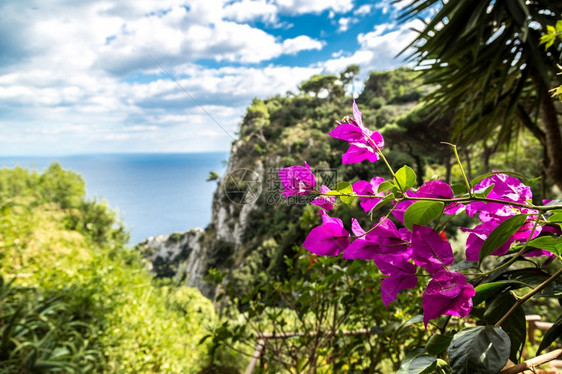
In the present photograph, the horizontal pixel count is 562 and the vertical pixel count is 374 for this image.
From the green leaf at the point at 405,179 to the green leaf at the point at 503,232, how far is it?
0.07 metres

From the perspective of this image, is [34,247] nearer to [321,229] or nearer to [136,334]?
[136,334]

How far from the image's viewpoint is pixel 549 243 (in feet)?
0.77

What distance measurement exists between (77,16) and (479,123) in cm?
317

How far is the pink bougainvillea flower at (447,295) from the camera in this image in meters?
0.21

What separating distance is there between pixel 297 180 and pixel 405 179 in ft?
0.31

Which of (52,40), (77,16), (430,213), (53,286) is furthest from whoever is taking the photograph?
(52,40)

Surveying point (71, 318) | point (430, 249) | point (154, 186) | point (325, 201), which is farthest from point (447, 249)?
point (154, 186)

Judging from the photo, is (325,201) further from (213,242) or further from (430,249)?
(213,242)

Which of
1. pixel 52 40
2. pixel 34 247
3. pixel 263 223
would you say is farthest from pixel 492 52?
pixel 263 223

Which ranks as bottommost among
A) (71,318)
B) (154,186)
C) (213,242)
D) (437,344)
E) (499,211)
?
(213,242)

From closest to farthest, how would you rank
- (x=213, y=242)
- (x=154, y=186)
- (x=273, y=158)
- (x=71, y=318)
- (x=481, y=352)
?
(x=481, y=352), (x=71, y=318), (x=273, y=158), (x=213, y=242), (x=154, y=186)

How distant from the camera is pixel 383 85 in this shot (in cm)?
1747

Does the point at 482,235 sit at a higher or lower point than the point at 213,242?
higher

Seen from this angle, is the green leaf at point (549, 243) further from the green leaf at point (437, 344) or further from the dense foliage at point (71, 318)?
the dense foliage at point (71, 318)
